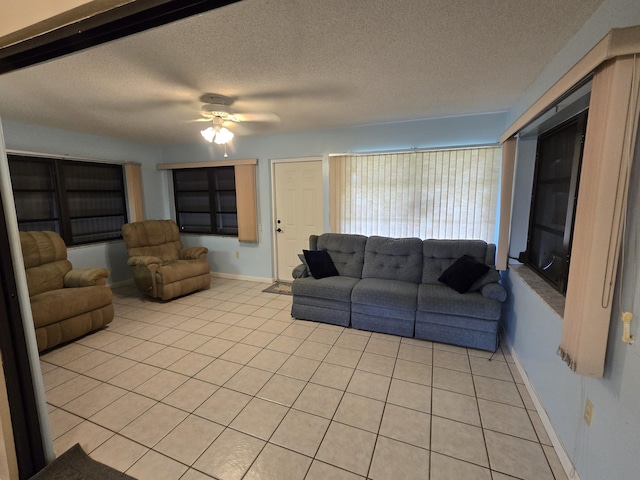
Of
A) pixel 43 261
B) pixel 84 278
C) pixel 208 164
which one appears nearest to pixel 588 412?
pixel 84 278

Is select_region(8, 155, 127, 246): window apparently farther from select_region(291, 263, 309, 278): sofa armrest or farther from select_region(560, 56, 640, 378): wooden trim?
select_region(560, 56, 640, 378): wooden trim

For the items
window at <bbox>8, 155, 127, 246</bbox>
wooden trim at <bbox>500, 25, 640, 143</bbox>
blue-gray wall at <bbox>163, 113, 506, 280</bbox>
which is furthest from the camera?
window at <bbox>8, 155, 127, 246</bbox>

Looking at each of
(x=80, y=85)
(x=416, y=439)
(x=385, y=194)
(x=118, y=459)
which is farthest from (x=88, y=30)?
(x=385, y=194)

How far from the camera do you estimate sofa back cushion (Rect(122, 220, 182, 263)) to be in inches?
162

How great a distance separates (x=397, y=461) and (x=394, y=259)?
210cm

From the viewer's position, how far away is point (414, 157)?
3.58 meters

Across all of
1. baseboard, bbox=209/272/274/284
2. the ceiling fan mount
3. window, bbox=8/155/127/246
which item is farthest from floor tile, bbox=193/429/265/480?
window, bbox=8/155/127/246

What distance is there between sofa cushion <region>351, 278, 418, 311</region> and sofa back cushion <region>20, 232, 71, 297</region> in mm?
3355

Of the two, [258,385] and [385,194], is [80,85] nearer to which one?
[258,385]

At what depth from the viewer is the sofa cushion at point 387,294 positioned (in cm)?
282

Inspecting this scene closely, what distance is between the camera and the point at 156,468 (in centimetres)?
152

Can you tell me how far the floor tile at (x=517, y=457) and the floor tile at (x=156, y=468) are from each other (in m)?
1.70

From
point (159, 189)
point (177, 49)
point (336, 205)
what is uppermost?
point (177, 49)

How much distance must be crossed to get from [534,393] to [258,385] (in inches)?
78.6
